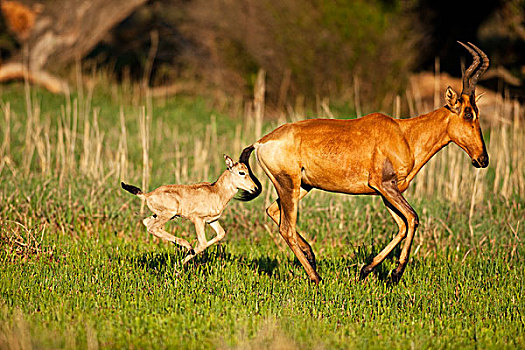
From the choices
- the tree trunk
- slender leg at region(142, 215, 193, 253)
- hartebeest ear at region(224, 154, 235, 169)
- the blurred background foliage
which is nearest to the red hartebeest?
hartebeest ear at region(224, 154, 235, 169)

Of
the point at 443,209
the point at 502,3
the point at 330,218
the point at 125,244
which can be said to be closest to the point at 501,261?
the point at 443,209

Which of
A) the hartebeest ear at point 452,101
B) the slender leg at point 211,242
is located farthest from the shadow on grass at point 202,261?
the hartebeest ear at point 452,101

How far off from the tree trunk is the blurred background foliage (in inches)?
18.7

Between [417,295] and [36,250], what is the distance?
3.81 meters

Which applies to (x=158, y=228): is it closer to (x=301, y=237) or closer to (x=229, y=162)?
(x=229, y=162)

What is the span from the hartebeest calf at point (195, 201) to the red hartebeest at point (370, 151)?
0.20m

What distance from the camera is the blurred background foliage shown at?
15.1 meters

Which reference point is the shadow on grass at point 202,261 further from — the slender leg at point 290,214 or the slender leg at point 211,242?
the slender leg at point 290,214

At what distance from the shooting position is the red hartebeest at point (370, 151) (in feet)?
18.2

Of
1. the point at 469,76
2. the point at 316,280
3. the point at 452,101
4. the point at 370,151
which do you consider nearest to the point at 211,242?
the point at 316,280

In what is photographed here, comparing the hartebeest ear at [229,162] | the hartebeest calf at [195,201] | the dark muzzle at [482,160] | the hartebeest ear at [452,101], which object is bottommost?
→ the hartebeest calf at [195,201]

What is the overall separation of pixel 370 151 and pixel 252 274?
1735mm

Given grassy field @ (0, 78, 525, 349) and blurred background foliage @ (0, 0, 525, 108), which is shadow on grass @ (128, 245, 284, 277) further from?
blurred background foliage @ (0, 0, 525, 108)

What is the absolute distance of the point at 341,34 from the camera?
15.2m
